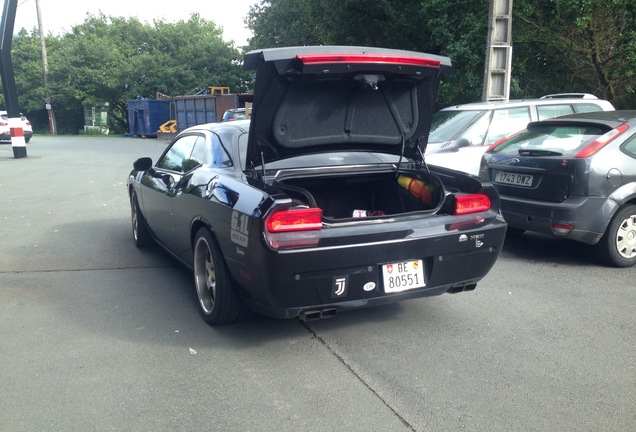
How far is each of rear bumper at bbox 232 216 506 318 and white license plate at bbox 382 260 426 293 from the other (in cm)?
3

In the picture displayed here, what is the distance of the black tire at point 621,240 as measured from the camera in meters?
6.00

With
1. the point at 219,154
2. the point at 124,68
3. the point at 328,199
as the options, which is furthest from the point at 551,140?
the point at 124,68

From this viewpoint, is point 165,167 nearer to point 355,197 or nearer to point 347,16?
point 355,197

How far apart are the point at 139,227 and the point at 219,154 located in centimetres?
252

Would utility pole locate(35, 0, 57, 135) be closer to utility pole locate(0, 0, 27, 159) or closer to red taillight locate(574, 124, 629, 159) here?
utility pole locate(0, 0, 27, 159)

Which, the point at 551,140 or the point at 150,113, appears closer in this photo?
the point at 551,140

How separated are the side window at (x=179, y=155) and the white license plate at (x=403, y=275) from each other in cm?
227

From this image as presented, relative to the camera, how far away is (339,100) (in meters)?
4.58

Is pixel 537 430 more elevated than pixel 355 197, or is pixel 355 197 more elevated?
pixel 355 197

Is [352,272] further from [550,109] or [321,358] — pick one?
[550,109]

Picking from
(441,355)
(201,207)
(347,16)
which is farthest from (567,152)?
(347,16)

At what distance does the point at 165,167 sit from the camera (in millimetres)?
6129

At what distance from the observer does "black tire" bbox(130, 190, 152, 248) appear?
694 centimetres

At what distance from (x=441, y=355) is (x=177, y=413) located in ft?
5.70
